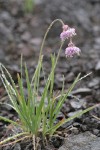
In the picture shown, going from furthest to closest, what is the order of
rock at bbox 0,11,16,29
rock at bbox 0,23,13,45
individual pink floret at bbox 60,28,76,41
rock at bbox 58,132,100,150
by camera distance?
rock at bbox 0,11,16,29 < rock at bbox 0,23,13,45 < rock at bbox 58,132,100,150 < individual pink floret at bbox 60,28,76,41

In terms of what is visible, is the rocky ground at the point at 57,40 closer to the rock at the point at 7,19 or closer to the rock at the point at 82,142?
the rock at the point at 7,19

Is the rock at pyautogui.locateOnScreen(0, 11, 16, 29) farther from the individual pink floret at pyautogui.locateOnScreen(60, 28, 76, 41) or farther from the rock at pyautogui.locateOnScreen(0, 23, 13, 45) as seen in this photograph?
the individual pink floret at pyautogui.locateOnScreen(60, 28, 76, 41)

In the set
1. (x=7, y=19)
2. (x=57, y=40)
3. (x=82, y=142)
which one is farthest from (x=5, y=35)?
(x=82, y=142)

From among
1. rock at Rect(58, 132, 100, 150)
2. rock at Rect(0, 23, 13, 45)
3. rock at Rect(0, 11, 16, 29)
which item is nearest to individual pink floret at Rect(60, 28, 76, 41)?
rock at Rect(58, 132, 100, 150)

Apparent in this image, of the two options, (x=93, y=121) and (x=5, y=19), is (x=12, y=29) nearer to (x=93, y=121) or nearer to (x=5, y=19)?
(x=5, y=19)

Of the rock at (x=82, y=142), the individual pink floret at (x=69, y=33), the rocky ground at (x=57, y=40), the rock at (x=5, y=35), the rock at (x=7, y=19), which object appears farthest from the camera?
the rock at (x=7, y=19)


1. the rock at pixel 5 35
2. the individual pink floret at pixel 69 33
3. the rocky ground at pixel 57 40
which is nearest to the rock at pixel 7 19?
the rocky ground at pixel 57 40
